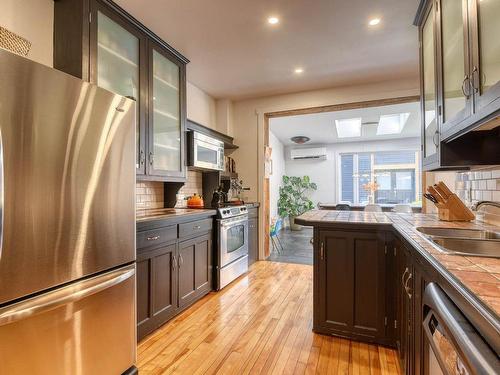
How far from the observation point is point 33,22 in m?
1.90

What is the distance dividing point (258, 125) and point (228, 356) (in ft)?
10.9

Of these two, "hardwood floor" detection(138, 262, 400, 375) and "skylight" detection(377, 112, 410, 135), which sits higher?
"skylight" detection(377, 112, 410, 135)

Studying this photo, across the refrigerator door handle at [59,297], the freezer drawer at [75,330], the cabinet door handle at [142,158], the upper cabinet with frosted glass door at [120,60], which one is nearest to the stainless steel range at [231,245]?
the cabinet door handle at [142,158]

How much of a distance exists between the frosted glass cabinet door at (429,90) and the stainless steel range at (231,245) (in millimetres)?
2038

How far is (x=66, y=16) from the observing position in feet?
6.46

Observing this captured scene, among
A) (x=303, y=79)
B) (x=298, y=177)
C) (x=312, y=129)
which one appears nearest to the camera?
(x=303, y=79)

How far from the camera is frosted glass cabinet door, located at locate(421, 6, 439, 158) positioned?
182 centimetres

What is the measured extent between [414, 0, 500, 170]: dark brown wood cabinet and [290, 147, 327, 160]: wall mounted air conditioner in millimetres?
5611

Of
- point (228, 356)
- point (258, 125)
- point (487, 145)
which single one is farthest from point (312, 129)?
point (228, 356)

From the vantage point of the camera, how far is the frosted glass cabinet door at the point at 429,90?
182cm

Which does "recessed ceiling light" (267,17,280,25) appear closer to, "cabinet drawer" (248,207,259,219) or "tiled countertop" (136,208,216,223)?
"tiled countertop" (136,208,216,223)

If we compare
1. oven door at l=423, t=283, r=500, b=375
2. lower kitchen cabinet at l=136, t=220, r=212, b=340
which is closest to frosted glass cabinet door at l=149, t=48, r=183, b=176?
lower kitchen cabinet at l=136, t=220, r=212, b=340

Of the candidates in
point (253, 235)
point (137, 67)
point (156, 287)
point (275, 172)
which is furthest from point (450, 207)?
point (275, 172)

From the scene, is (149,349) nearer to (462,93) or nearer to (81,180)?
(81,180)
